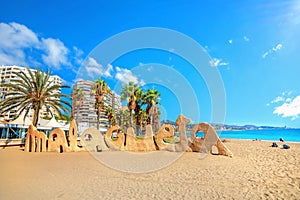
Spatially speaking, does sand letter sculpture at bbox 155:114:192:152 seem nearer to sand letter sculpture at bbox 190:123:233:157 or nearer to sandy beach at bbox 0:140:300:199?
sand letter sculpture at bbox 190:123:233:157

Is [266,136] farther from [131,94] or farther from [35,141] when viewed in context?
[35,141]

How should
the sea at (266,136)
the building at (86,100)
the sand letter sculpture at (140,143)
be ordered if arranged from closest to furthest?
the sand letter sculpture at (140,143), the building at (86,100), the sea at (266,136)

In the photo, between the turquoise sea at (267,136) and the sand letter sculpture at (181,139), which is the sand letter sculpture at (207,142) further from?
the turquoise sea at (267,136)

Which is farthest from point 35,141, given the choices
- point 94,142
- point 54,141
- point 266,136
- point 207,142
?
point 266,136

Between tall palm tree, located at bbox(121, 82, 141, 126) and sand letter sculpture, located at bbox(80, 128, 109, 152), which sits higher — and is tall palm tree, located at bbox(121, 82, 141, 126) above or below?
above

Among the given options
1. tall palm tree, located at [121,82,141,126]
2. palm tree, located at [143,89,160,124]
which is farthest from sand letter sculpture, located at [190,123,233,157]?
palm tree, located at [143,89,160,124]

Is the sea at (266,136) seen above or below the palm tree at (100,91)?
below

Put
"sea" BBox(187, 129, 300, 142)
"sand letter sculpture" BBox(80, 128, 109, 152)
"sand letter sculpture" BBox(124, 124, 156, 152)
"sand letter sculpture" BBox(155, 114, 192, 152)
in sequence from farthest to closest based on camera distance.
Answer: "sea" BBox(187, 129, 300, 142), "sand letter sculpture" BBox(80, 128, 109, 152), "sand letter sculpture" BBox(124, 124, 156, 152), "sand letter sculpture" BBox(155, 114, 192, 152)

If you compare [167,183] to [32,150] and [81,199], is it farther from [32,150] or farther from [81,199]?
[32,150]

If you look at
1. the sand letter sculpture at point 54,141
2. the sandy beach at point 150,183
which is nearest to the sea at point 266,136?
the sand letter sculpture at point 54,141

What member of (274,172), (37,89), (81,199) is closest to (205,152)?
(274,172)

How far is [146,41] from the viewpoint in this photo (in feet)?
48.7

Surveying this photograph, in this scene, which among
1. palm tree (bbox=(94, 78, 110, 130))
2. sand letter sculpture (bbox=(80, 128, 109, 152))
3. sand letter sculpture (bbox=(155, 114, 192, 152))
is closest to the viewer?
sand letter sculpture (bbox=(155, 114, 192, 152))

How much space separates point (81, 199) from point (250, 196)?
4633 mm
